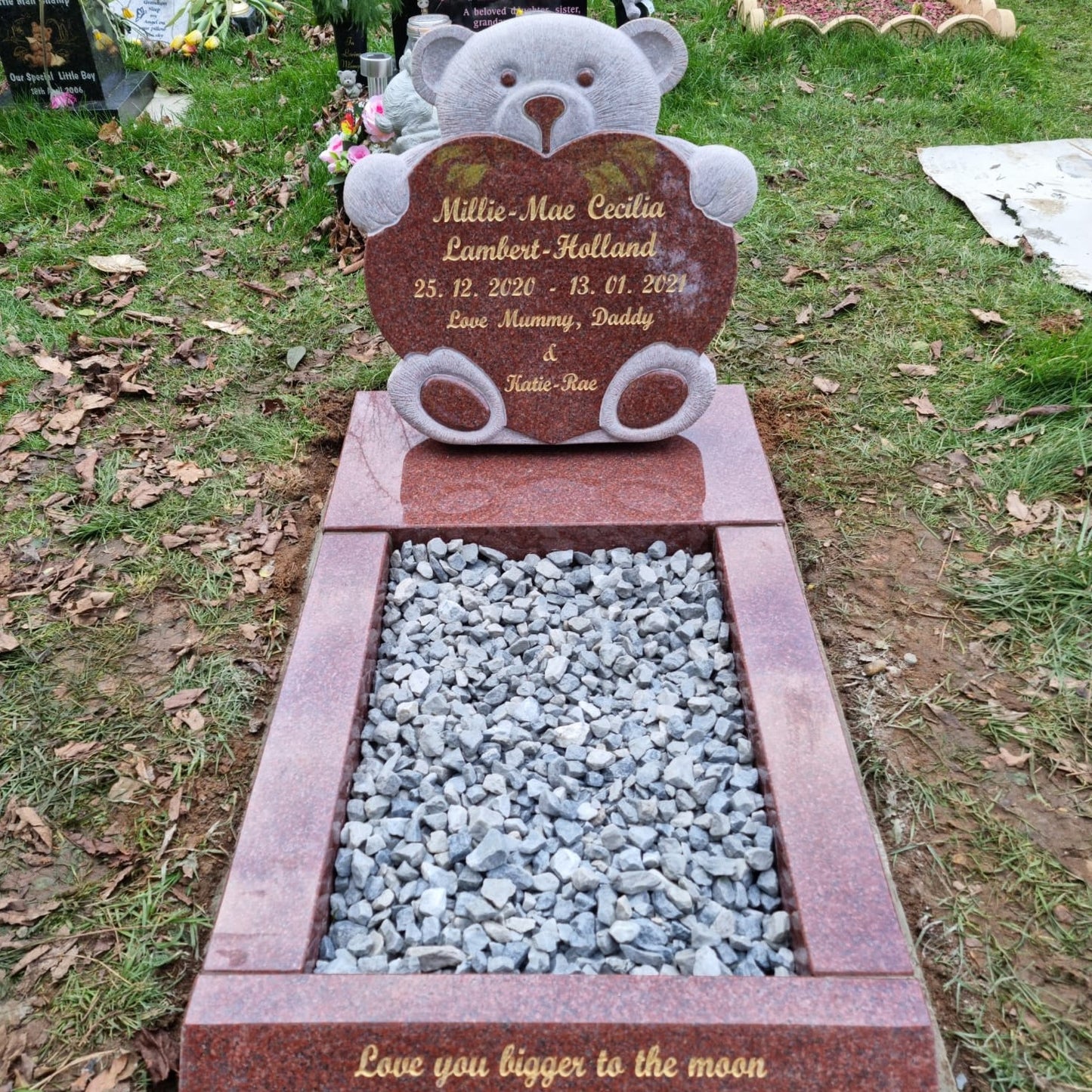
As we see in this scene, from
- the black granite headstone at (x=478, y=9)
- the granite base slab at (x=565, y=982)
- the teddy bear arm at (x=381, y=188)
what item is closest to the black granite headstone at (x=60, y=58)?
the black granite headstone at (x=478, y=9)

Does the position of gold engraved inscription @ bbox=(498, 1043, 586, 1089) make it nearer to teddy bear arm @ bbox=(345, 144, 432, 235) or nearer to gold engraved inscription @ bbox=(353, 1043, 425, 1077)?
gold engraved inscription @ bbox=(353, 1043, 425, 1077)

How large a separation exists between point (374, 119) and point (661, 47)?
2.44m

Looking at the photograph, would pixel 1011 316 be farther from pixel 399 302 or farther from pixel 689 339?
pixel 399 302

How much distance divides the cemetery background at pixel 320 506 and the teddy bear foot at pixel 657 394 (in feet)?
1.93

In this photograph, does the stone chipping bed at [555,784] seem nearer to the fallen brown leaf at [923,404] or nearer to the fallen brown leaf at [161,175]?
the fallen brown leaf at [923,404]

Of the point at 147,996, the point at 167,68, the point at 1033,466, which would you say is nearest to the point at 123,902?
the point at 147,996

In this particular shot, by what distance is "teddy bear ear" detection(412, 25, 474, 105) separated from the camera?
9.81 feet

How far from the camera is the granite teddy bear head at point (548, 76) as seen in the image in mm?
2865

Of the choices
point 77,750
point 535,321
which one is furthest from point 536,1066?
point 535,321

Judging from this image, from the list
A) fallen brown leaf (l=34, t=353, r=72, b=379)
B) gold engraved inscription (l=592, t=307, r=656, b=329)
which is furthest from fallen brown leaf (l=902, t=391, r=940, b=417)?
fallen brown leaf (l=34, t=353, r=72, b=379)

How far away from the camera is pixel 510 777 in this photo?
2566mm

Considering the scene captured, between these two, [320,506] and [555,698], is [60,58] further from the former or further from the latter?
[555,698]

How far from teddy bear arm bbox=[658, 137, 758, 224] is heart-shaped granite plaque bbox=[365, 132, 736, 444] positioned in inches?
1.3

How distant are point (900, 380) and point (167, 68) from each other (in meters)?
5.93
